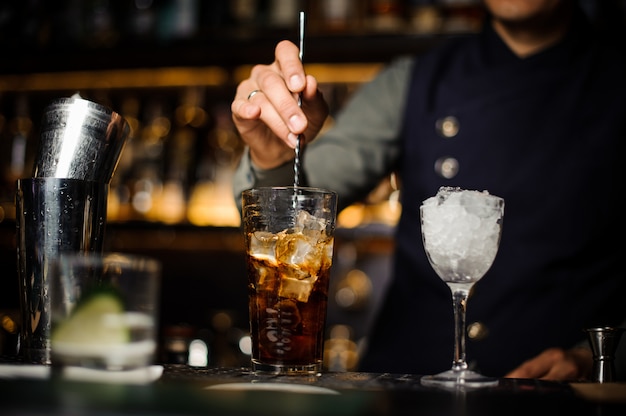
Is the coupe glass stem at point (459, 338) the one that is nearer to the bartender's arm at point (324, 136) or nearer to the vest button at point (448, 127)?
the bartender's arm at point (324, 136)

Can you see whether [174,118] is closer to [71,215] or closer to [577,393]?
[71,215]

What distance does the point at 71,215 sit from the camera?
0.95 meters

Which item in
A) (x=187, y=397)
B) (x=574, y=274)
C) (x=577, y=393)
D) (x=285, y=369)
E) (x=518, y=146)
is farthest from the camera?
(x=518, y=146)

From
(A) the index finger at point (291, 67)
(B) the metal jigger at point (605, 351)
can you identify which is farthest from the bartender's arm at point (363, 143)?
(B) the metal jigger at point (605, 351)

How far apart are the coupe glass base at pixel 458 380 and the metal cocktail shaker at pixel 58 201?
0.44m

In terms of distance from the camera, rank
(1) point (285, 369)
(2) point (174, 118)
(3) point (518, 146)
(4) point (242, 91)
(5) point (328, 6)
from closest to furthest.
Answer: (1) point (285, 369) → (4) point (242, 91) → (3) point (518, 146) → (5) point (328, 6) → (2) point (174, 118)

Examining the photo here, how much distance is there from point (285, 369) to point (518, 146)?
107 centimetres

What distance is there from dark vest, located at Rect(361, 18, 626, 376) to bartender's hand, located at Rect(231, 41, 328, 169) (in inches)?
23.1

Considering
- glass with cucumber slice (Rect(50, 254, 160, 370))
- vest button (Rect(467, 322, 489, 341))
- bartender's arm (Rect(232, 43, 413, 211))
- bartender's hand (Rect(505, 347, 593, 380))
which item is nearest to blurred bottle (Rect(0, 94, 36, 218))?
bartender's arm (Rect(232, 43, 413, 211))

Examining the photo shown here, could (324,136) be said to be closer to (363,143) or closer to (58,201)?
(363,143)

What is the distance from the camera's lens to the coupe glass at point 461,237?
0.90 metres

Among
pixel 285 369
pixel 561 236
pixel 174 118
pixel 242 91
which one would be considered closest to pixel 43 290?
pixel 285 369

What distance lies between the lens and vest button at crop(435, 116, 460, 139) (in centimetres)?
181

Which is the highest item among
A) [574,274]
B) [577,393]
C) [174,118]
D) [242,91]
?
[174,118]
